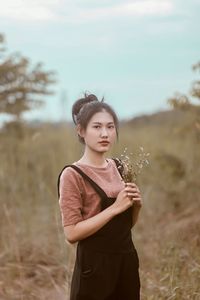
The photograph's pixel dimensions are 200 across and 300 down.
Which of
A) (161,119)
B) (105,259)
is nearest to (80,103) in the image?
(105,259)

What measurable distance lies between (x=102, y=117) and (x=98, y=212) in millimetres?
462

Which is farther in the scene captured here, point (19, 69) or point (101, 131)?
point (19, 69)

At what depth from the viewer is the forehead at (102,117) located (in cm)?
328

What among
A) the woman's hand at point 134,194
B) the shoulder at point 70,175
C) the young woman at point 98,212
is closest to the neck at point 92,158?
the young woman at point 98,212

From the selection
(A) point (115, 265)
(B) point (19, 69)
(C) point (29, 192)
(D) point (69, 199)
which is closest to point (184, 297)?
(A) point (115, 265)

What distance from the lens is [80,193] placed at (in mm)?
3248

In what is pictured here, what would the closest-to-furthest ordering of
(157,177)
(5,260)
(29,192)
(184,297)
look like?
1. (184,297)
2. (5,260)
3. (29,192)
4. (157,177)

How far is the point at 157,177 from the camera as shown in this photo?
10008 mm

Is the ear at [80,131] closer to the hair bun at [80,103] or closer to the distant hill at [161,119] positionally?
the hair bun at [80,103]

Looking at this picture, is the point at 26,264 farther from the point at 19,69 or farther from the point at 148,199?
the point at 19,69

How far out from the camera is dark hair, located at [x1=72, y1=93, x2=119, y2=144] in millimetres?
3299

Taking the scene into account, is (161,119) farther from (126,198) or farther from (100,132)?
(126,198)

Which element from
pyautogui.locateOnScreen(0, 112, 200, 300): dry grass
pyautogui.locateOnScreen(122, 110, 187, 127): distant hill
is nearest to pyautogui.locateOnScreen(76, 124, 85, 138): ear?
pyautogui.locateOnScreen(0, 112, 200, 300): dry grass

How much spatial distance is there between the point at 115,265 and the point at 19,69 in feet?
20.8
